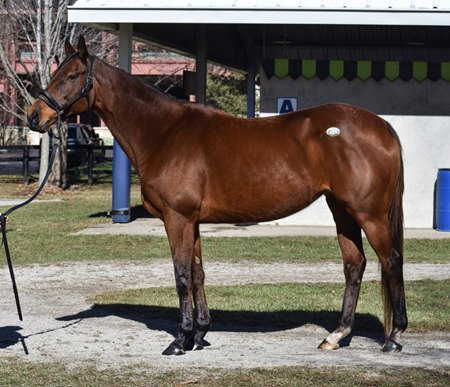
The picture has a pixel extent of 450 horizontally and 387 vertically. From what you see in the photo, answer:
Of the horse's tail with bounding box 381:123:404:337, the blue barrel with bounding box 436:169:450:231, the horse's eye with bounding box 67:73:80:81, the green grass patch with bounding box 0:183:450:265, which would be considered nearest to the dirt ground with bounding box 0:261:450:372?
the horse's tail with bounding box 381:123:404:337

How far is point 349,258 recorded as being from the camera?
352 inches

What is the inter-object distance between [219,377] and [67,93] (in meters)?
2.82

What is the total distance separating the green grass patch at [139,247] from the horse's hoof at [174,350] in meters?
5.96

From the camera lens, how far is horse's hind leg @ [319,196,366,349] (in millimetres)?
8820

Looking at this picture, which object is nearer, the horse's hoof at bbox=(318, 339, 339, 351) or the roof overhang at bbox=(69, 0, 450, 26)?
the horse's hoof at bbox=(318, 339, 339, 351)

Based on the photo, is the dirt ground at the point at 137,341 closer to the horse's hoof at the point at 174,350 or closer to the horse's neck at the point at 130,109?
the horse's hoof at the point at 174,350

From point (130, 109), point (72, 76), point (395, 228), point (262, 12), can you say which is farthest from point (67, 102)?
point (262, 12)

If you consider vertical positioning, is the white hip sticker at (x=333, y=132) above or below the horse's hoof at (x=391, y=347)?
above

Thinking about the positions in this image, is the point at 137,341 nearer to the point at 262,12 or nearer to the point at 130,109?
the point at 130,109

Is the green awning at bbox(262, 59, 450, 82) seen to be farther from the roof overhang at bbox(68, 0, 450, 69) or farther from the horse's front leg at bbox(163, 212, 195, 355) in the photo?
the horse's front leg at bbox(163, 212, 195, 355)

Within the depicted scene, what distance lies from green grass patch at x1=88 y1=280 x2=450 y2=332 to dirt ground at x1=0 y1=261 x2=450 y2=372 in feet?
0.73

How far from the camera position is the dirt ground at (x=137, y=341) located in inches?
320

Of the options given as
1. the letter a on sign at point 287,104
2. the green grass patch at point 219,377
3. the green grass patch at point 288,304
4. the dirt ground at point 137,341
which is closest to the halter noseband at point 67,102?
the dirt ground at point 137,341

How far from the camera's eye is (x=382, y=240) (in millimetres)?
8312
